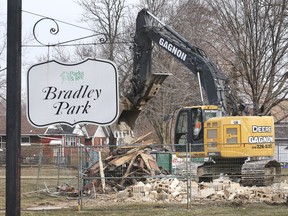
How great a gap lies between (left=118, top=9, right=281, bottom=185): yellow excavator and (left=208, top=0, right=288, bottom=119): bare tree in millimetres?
8829

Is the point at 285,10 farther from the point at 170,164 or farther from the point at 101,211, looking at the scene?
the point at 101,211

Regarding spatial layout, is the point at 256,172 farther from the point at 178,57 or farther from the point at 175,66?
the point at 175,66

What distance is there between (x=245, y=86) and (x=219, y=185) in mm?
16189

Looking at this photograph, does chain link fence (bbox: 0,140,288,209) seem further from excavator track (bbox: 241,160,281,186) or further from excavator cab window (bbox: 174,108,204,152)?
excavator cab window (bbox: 174,108,204,152)

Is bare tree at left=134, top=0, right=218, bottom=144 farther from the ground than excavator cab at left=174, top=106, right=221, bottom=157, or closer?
farther from the ground

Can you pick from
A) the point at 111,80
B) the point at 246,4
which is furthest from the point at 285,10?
the point at 111,80

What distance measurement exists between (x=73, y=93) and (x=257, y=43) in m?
26.5

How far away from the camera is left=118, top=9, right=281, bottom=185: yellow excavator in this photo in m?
20.1

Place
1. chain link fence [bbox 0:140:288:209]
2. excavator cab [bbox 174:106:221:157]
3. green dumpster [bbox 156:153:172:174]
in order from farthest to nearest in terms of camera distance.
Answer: green dumpster [bbox 156:153:172:174], excavator cab [bbox 174:106:221:157], chain link fence [bbox 0:140:288:209]

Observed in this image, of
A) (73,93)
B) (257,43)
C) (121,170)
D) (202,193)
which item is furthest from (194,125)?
(73,93)

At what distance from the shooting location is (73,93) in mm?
5344

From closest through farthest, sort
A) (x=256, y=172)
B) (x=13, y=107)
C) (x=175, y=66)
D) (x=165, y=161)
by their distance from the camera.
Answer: (x=13, y=107)
(x=256, y=172)
(x=165, y=161)
(x=175, y=66)

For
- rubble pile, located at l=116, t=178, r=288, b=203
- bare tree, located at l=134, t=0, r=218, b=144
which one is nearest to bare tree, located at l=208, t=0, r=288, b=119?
bare tree, located at l=134, t=0, r=218, b=144

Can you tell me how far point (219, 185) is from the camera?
18.2 meters
